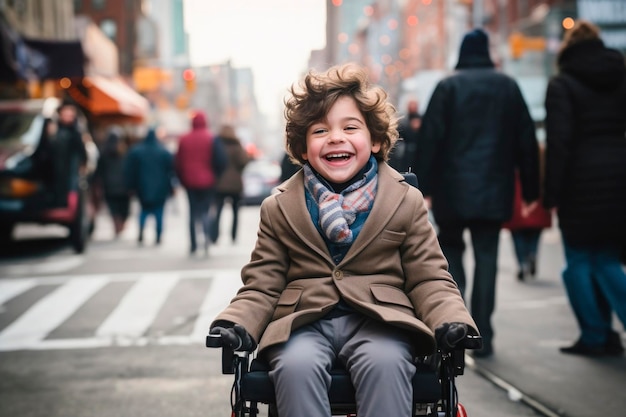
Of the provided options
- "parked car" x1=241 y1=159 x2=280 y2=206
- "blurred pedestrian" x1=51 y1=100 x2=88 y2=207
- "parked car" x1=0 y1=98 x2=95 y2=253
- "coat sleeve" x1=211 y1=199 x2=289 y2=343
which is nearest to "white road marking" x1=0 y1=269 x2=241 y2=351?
"parked car" x1=0 y1=98 x2=95 y2=253

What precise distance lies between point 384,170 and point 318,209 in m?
0.34

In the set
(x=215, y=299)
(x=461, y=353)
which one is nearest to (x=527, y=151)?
(x=461, y=353)

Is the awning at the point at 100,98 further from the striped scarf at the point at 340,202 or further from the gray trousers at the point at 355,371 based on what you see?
the gray trousers at the point at 355,371

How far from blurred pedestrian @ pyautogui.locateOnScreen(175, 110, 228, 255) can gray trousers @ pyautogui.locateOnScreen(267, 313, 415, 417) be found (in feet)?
32.9

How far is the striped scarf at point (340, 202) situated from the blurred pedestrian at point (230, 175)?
10.7 m

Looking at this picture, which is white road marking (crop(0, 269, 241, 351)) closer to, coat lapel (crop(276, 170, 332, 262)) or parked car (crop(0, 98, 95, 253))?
parked car (crop(0, 98, 95, 253))

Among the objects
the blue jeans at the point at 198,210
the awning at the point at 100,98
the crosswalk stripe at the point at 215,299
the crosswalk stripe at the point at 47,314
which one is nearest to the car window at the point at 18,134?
the blue jeans at the point at 198,210

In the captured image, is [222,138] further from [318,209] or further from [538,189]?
[318,209]

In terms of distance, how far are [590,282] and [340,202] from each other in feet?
11.1

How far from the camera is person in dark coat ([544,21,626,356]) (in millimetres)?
6098

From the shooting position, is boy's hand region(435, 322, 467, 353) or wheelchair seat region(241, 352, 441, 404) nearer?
boy's hand region(435, 322, 467, 353)

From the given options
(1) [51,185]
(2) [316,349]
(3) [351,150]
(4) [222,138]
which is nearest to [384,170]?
(3) [351,150]

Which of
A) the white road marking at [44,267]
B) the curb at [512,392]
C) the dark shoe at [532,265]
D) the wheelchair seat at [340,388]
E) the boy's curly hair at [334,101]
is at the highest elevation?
the boy's curly hair at [334,101]

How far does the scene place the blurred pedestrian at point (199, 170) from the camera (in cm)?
1330
